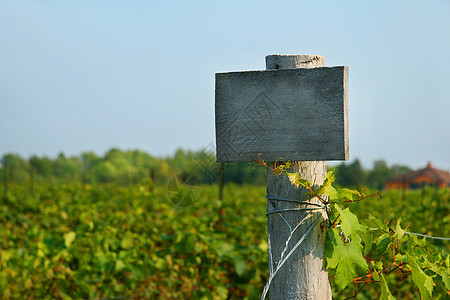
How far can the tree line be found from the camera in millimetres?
6891

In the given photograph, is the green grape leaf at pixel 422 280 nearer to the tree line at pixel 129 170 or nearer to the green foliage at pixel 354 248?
the green foliage at pixel 354 248

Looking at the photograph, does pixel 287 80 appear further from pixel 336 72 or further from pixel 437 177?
pixel 437 177

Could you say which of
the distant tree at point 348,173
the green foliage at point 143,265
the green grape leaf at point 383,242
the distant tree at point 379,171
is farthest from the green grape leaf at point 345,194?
the distant tree at point 379,171

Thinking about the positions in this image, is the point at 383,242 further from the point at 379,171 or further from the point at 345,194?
the point at 379,171

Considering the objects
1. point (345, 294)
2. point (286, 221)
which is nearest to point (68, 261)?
point (345, 294)

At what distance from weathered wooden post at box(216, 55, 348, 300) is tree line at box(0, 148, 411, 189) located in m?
0.13

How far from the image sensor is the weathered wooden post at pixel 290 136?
1.53 metres

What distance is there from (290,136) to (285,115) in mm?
75

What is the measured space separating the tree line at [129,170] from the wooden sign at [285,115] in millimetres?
110

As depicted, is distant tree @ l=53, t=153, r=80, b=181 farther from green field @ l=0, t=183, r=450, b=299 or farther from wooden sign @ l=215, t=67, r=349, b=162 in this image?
wooden sign @ l=215, t=67, r=349, b=162

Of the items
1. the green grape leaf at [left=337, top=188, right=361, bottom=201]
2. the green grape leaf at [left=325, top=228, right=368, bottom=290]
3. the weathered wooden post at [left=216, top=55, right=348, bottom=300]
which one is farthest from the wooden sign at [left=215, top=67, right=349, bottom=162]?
the green grape leaf at [left=325, top=228, right=368, bottom=290]

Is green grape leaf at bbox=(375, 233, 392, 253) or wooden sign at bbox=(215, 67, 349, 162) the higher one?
wooden sign at bbox=(215, 67, 349, 162)

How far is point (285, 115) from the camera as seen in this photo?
5.06 ft

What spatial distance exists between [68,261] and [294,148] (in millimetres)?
2654
